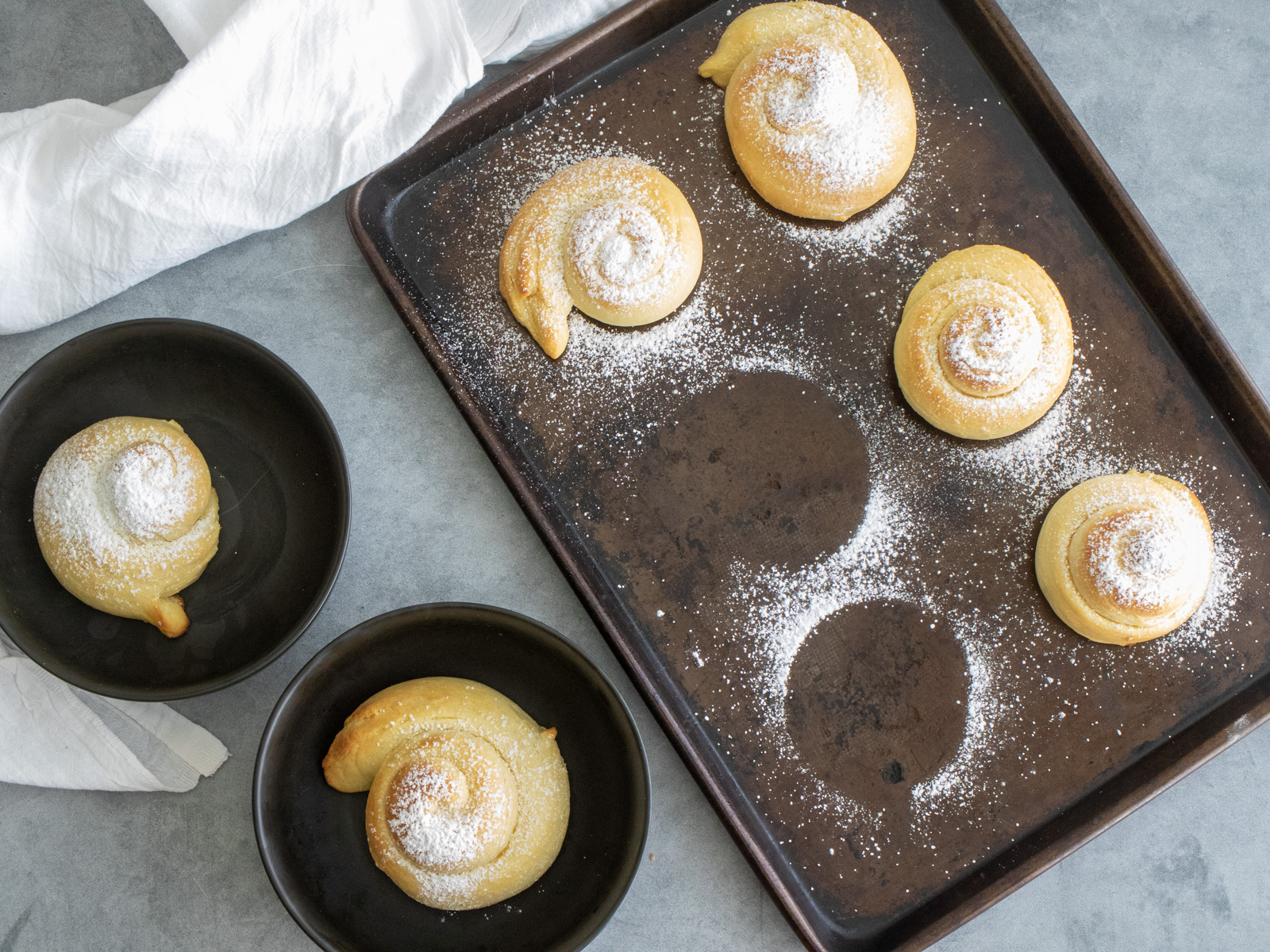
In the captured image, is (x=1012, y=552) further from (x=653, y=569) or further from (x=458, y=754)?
(x=458, y=754)

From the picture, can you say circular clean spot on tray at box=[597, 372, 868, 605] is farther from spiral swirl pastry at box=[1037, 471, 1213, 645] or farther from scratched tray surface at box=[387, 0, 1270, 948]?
spiral swirl pastry at box=[1037, 471, 1213, 645]

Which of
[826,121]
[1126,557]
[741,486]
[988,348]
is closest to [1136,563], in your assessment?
[1126,557]

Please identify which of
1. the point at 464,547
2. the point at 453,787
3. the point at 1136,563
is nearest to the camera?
the point at 453,787

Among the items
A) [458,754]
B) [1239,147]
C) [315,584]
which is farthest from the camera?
[1239,147]

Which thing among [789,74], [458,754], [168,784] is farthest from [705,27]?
[168,784]

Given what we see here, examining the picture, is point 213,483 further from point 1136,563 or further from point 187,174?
point 1136,563

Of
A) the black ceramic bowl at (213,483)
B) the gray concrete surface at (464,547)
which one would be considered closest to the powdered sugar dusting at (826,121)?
the gray concrete surface at (464,547)

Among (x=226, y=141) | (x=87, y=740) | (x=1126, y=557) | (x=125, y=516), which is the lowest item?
(x=87, y=740)
